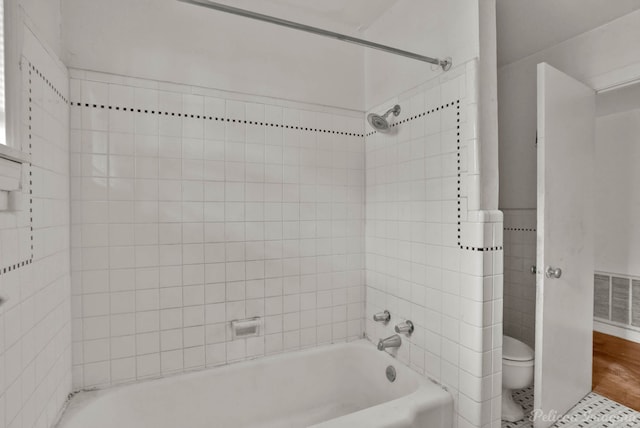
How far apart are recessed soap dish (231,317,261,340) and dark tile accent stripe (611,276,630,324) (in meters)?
3.34

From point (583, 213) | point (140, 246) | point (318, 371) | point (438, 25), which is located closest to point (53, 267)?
point (140, 246)

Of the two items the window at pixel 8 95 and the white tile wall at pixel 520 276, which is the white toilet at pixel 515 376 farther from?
the window at pixel 8 95

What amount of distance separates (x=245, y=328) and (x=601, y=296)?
3.41m

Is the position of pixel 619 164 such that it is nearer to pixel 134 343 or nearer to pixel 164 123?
pixel 164 123

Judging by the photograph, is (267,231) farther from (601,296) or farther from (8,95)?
(601,296)

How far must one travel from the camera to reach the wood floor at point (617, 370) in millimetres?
1966

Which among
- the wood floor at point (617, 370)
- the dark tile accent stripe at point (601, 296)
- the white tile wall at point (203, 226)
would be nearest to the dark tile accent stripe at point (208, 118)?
the white tile wall at point (203, 226)

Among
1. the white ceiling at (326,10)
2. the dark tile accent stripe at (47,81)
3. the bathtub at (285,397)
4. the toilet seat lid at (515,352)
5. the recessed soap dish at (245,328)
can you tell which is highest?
the white ceiling at (326,10)

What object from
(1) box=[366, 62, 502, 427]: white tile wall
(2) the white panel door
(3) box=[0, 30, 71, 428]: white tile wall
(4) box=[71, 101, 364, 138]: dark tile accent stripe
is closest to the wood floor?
(2) the white panel door

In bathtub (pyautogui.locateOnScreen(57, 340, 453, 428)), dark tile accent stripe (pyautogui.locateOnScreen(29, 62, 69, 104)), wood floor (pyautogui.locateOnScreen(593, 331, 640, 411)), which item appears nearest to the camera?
dark tile accent stripe (pyautogui.locateOnScreen(29, 62, 69, 104))

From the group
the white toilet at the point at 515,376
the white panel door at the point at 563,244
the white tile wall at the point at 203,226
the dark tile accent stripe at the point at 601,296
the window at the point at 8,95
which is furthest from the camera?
the dark tile accent stripe at the point at 601,296

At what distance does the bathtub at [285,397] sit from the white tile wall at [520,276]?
4.35 feet

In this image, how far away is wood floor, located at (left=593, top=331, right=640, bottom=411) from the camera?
197cm

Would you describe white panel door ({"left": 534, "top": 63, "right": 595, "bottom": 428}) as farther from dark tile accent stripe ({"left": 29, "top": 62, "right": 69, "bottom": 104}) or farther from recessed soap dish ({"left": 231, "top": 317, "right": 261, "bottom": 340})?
dark tile accent stripe ({"left": 29, "top": 62, "right": 69, "bottom": 104})
